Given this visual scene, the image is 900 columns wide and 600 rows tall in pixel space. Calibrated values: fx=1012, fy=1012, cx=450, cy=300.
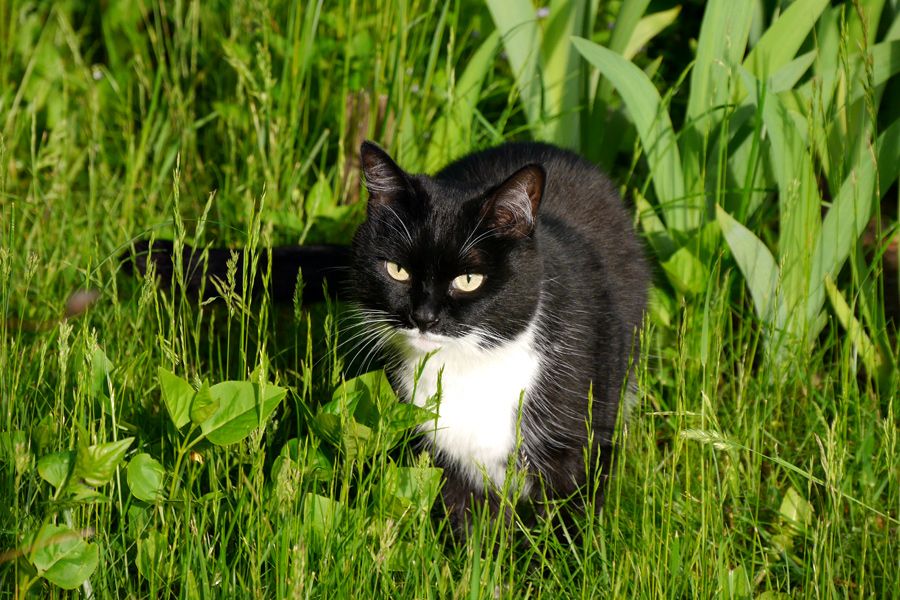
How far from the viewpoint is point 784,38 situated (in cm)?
262

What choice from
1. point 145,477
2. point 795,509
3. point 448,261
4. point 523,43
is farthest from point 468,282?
point 523,43

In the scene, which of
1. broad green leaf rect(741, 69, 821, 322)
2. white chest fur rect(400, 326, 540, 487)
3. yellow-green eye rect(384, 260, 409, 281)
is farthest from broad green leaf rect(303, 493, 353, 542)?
broad green leaf rect(741, 69, 821, 322)

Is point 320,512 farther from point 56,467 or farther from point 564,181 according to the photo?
point 564,181

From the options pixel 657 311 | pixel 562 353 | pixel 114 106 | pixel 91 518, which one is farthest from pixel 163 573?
pixel 114 106

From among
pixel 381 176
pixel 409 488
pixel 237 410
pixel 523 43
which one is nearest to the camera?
pixel 237 410

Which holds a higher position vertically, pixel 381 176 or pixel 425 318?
pixel 381 176

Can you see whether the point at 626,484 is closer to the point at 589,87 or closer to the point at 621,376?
the point at 621,376

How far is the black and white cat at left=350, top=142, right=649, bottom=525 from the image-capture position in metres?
2.07

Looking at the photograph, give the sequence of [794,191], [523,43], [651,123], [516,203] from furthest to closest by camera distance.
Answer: [523,43] < [651,123] < [794,191] < [516,203]

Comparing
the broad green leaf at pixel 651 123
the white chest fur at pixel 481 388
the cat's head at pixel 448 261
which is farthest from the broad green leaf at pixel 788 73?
the white chest fur at pixel 481 388

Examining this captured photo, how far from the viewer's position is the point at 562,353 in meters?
2.19

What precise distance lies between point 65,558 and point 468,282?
93 centimetres

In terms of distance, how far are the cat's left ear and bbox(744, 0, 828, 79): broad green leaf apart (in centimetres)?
93

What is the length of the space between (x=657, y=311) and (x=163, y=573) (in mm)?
1501
